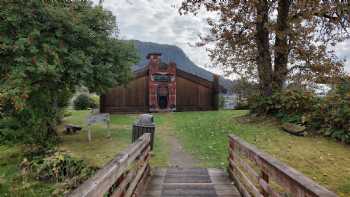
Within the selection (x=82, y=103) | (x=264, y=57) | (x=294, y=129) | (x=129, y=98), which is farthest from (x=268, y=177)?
(x=82, y=103)

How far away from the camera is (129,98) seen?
20.4 metres

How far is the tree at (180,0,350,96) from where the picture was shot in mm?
10719

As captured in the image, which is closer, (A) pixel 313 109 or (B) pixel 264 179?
(B) pixel 264 179

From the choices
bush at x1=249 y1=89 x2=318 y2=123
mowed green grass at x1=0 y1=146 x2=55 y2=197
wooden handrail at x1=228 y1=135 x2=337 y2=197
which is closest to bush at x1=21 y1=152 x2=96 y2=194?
mowed green grass at x1=0 y1=146 x2=55 y2=197

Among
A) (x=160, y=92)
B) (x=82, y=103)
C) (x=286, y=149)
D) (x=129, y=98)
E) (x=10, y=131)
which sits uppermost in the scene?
(x=160, y=92)

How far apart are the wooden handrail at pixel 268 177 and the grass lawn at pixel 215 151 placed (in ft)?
5.43

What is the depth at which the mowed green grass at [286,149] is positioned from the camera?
5535 mm

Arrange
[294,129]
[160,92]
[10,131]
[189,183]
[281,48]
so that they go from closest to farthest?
[189,183] < [10,131] < [294,129] < [281,48] < [160,92]

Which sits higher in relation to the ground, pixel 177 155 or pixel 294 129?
pixel 294 129

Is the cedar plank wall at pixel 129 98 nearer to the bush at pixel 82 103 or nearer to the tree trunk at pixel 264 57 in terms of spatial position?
the bush at pixel 82 103

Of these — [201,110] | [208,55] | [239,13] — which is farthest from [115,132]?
[201,110]

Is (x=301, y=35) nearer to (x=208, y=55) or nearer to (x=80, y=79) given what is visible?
(x=208, y=55)

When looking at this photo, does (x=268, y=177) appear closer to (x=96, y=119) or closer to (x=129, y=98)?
(x=96, y=119)

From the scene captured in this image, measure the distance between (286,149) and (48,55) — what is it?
7180mm
